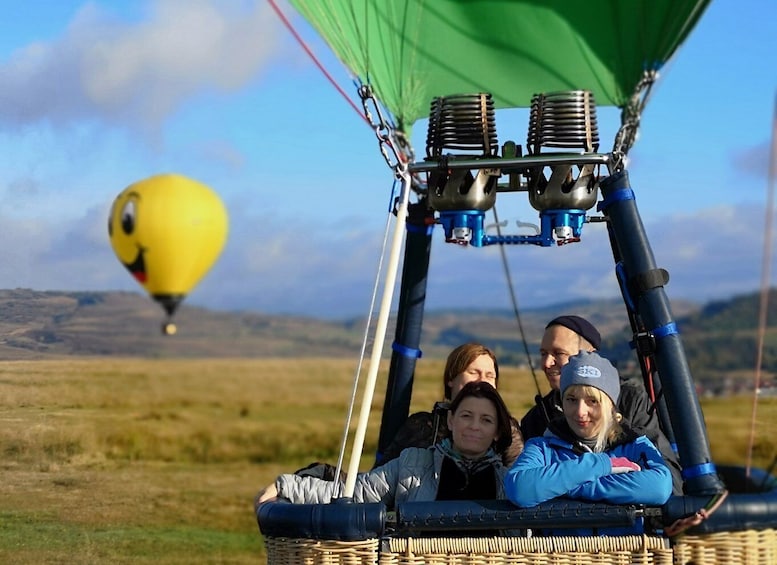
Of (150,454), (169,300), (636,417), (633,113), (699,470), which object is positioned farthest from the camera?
(150,454)

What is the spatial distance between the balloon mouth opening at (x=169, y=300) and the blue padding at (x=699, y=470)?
2297 millimetres

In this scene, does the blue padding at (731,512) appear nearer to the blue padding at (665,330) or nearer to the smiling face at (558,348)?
the blue padding at (665,330)

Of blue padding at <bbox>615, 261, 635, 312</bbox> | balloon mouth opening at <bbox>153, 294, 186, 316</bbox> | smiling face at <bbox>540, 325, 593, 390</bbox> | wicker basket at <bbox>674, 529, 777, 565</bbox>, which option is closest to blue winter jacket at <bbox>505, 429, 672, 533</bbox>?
wicker basket at <bbox>674, 529, 777, 565</bbox>

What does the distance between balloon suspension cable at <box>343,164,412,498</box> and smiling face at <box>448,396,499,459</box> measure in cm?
25

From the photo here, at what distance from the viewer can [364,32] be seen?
13.6 ft

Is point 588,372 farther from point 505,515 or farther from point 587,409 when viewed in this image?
point 505,515

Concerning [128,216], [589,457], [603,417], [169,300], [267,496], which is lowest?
[267,496]

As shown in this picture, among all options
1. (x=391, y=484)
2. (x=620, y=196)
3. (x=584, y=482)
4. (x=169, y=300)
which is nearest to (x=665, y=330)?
(x=620, y=196)

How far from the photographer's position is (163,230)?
181 inches

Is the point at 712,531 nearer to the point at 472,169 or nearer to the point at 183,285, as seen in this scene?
the point at 472,169

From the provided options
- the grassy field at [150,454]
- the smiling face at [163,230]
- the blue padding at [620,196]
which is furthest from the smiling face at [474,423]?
the smiling face at [163,230]

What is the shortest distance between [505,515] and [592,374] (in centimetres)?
42

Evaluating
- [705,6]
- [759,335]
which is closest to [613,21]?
[705,6]

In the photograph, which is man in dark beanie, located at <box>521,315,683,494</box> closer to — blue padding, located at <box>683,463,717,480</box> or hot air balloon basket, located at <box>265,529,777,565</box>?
blue padding, located at <box>683,463,717,480</box>
